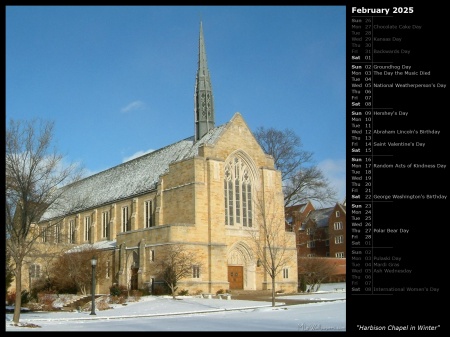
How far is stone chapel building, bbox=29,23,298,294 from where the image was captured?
44406mm

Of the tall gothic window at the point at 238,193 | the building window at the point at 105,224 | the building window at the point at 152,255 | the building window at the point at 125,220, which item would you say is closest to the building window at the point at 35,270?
the building window at the point at 105,224

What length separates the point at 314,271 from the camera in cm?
5647

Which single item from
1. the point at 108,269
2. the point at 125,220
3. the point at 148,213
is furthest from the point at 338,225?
the point at 108,269

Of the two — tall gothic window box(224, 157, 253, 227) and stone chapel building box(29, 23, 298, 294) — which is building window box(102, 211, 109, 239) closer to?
stone chapel building box(29, 23, 298, 294)

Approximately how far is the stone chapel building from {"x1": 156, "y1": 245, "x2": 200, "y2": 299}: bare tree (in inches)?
21.1

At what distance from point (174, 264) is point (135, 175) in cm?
1987

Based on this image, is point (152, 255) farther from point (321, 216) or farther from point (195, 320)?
point (321, 216)

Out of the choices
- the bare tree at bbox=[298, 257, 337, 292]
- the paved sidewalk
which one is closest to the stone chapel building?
the bare tree at bbox=[298, 257, 337, 292]
